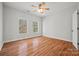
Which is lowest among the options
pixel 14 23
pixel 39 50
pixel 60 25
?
pixel 39 50

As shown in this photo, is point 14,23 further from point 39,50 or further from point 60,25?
point 60,25

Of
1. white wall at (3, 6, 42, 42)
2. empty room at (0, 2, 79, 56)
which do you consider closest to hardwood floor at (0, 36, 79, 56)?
empty room at (0, 2, 79, 56)

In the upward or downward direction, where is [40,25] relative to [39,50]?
upward

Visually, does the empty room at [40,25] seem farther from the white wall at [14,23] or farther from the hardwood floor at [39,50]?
the hardwood floor at [39,50]

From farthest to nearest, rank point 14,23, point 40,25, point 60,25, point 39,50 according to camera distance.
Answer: point 14,23 → point 60,25 → point 40,25 → point 39,50

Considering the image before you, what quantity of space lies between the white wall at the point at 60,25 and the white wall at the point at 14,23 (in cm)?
53

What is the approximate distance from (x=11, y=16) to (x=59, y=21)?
257 centimetres

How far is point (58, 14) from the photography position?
3.96 meters

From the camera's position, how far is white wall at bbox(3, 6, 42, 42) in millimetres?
3866

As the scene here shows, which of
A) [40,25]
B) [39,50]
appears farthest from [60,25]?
[39,50]

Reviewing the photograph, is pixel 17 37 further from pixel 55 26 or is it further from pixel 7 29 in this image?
pixel 55 26

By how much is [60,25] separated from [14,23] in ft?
8.19

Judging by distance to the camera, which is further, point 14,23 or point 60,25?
point 14,23

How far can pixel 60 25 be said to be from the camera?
412 cm
